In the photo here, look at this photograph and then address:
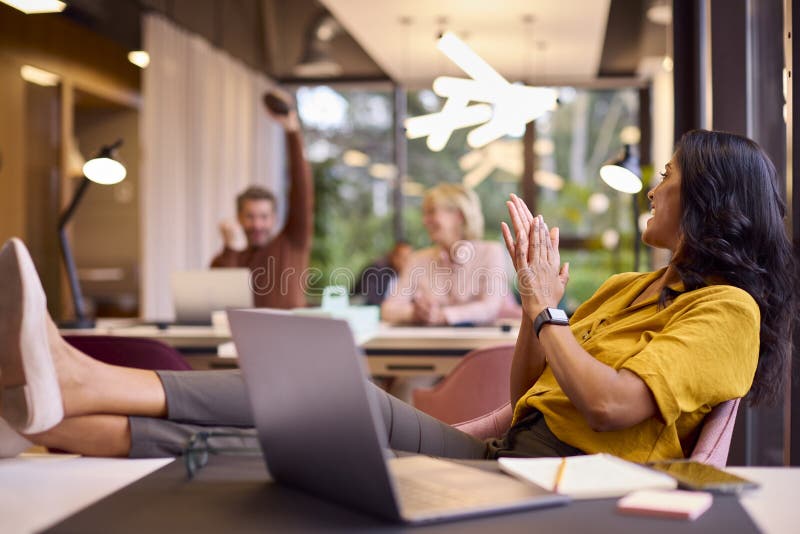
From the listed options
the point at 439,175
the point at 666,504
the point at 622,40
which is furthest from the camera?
the point at 439,175

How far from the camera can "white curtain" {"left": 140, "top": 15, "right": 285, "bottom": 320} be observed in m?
6.95

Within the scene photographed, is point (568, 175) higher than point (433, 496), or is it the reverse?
point (568, 175)

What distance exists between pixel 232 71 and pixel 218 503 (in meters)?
7.90

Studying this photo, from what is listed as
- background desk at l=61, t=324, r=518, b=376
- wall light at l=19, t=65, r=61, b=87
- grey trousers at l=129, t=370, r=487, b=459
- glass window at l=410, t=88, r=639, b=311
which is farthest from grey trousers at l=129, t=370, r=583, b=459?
glass window at l=410, t=88, r=639, b=311

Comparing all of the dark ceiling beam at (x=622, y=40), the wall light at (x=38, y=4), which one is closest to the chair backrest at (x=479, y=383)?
the wall light at (x=38, y=4)

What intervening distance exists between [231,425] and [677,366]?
0.79 meters

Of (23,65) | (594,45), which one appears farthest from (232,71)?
(594,45)

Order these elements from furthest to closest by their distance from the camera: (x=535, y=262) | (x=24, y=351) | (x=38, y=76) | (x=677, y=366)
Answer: (x=38, y=76) < (x=535, y=262) < (x=677, y=366) < (x=24, y=351)

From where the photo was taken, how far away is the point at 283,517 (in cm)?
107

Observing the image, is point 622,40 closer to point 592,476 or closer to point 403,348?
point 403,348

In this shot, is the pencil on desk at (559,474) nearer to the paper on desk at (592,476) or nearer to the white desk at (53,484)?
the paper on desk at (592,476)

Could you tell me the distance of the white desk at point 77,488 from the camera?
41.5 inches

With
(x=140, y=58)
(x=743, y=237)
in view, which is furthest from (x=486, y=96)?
(x=140, y=58)

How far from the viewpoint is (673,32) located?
11.2 ft
